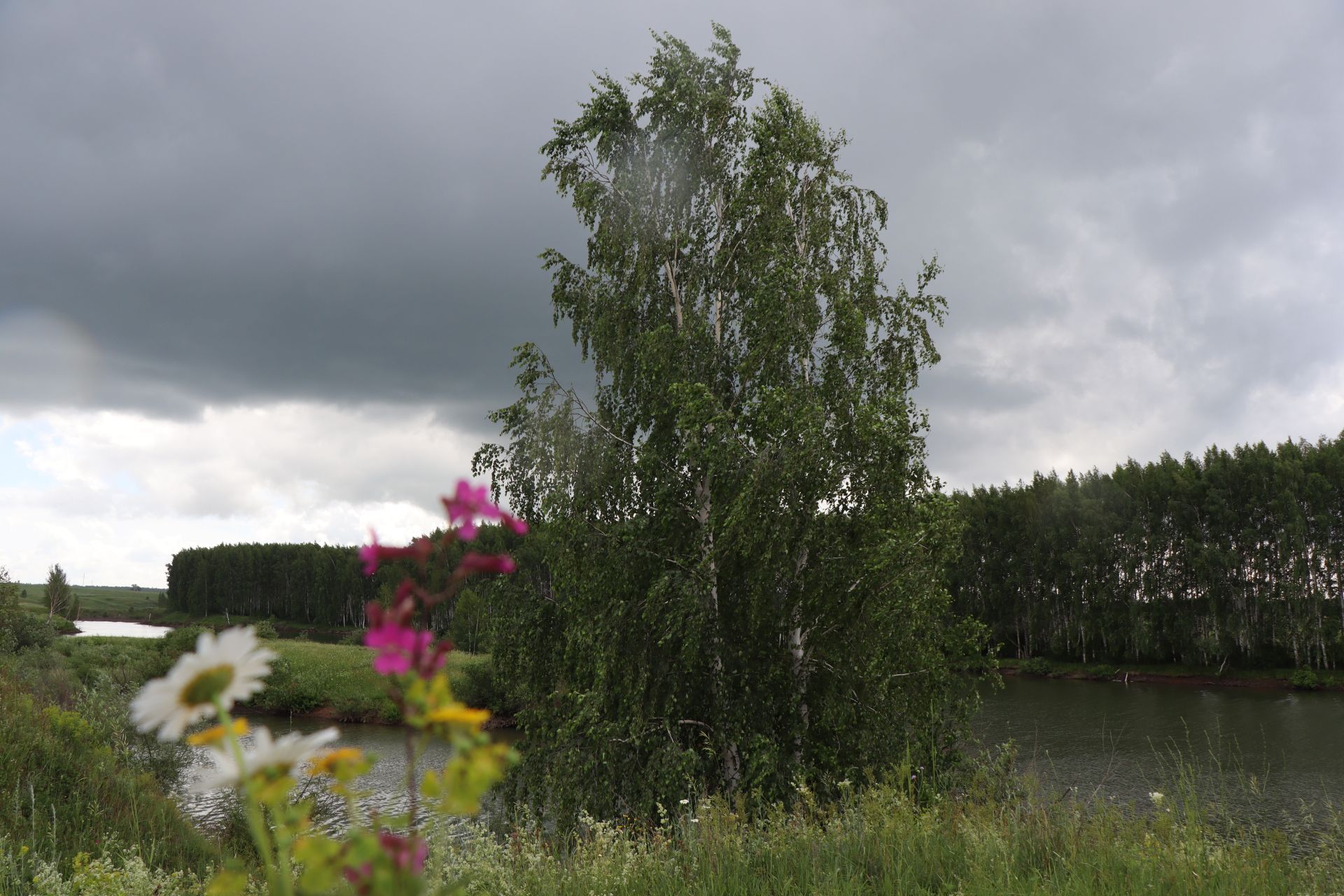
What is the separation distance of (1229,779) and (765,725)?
12606 millimetres

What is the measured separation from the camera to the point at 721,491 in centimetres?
1050

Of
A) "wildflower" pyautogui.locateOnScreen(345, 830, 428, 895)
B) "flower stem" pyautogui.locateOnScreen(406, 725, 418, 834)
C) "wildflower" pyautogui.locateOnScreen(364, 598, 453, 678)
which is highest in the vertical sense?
"wildflower" pyautogui.locateOnScreen(364, 598, 453, 678)

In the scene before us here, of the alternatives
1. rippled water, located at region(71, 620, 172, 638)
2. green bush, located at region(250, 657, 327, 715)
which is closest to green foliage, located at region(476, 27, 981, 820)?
green bush, located at region(250, 657, 327, 715)

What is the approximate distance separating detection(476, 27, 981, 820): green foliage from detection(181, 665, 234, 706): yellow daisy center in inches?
338

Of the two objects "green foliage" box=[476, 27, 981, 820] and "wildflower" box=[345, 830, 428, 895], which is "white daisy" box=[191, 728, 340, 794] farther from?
"green foliage" box=[476, 27, 981, 820]

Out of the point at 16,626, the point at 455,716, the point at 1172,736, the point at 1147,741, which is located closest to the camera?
the point at 455,716

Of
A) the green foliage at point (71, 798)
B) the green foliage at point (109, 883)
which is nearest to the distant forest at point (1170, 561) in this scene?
the green foliage at point (71, 798)

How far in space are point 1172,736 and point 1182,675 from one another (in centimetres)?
1940

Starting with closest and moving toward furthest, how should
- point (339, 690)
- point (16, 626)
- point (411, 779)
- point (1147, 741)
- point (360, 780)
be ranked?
point (411, 779), point (360, 780), point (1147, 741), point (16, 626), point (339, 690)

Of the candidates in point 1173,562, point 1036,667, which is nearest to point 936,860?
point 1036,667

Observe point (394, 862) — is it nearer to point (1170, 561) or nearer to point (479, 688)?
point (479, 688)

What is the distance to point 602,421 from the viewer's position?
40.1 feet

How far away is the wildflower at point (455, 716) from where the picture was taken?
74cm

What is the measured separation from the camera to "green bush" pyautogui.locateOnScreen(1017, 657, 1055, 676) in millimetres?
44656
